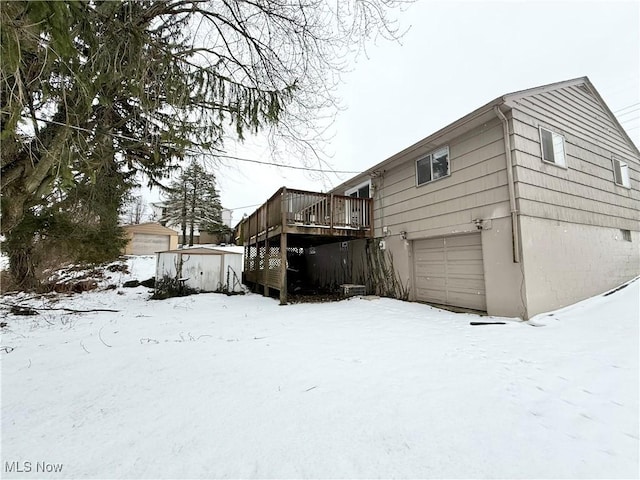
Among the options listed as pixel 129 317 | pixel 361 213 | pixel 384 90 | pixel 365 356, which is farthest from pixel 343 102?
pixel 129 317

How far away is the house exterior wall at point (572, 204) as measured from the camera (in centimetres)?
543

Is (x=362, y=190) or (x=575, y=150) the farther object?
(x=362, y=190)

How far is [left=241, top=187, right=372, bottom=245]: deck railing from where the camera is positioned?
312 inches

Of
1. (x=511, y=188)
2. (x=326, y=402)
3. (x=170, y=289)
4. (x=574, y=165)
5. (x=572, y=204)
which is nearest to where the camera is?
(x=326, y=402)

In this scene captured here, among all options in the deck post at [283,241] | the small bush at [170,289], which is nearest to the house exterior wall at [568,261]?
the deck post at [283,241]

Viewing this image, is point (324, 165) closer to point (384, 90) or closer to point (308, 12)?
point (308, 12)

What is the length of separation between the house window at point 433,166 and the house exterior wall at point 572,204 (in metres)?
1.60

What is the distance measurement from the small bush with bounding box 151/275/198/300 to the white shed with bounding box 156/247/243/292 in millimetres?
182

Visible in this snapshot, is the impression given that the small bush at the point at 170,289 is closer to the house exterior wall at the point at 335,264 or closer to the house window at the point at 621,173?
the house exterior wall at the point at 335,264

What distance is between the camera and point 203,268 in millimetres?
10055

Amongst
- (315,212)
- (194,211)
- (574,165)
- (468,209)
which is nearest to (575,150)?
(574,165)

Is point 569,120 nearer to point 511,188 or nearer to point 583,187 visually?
point 583,187

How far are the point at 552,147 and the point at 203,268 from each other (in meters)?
10.7

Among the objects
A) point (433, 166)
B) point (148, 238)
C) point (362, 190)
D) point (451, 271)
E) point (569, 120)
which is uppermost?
point (569, 120)
